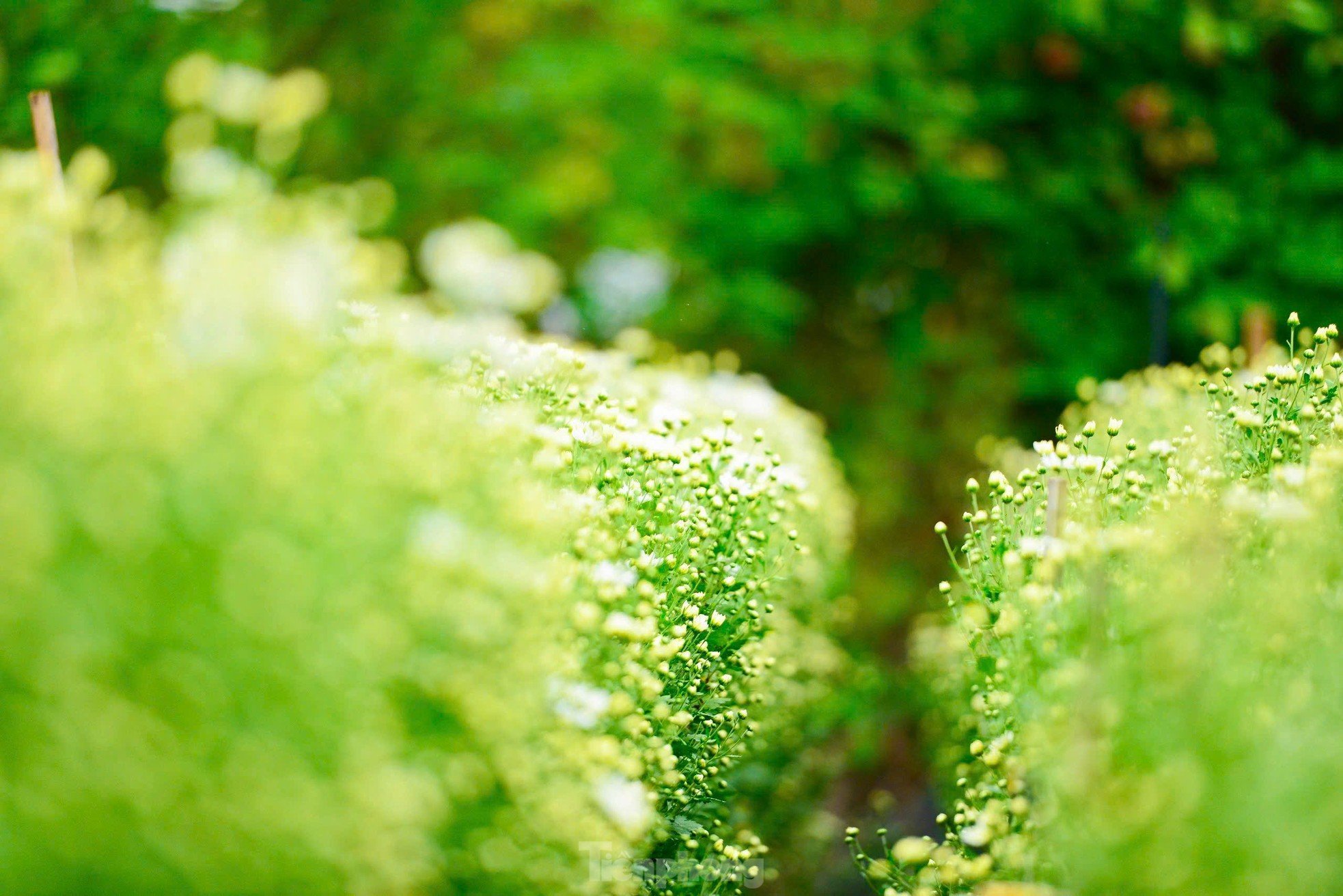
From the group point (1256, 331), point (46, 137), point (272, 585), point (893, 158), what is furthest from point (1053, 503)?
point (893, 158)

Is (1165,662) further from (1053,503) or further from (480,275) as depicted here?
(480,275)

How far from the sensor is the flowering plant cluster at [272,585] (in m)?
1.34

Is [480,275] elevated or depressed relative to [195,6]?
depressed

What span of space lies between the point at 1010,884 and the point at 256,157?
2009mm

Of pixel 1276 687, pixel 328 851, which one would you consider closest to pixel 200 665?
pixel 328 851

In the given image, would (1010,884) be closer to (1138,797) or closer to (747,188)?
(1138,797)

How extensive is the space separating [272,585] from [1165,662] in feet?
4.77

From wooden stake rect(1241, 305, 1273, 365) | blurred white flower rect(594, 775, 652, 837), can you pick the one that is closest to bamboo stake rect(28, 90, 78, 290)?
blurred white flower rect(594, 775, 652, 837)

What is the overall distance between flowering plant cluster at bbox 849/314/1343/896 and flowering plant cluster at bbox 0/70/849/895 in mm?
A: 794

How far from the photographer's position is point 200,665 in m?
1.39

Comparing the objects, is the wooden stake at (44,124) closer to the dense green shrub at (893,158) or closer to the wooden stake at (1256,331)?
the dense green shrub at (893,158)

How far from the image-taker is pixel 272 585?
142cm

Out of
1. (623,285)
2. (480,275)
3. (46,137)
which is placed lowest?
(480,275)

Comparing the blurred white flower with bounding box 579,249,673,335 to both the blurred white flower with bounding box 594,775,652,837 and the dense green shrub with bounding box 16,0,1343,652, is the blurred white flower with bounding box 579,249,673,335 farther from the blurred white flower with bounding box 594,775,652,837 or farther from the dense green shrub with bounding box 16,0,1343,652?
the blurred white flower with bounding box 594,775,652,837
